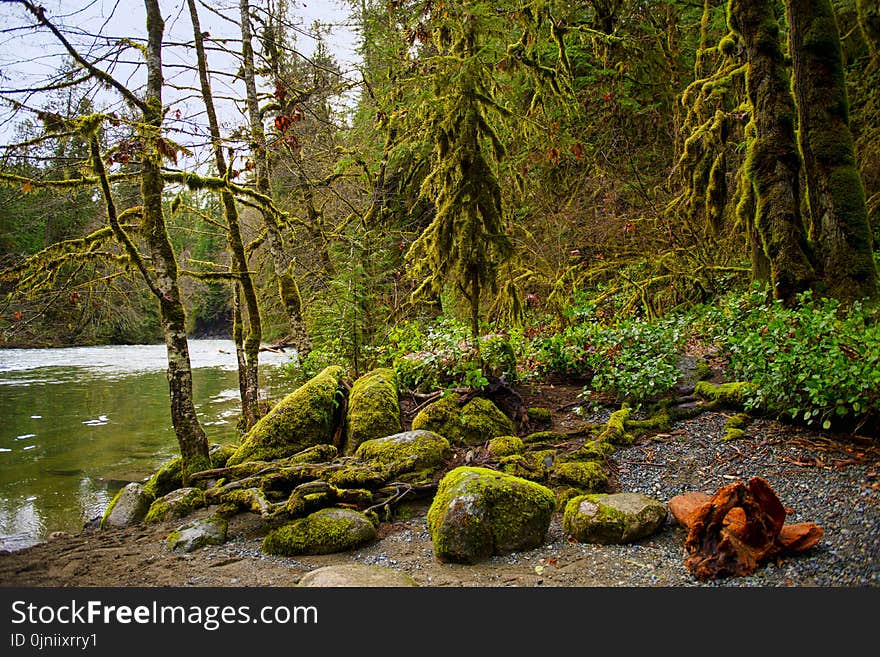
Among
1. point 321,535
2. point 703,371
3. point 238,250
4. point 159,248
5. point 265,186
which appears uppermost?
point 265,186

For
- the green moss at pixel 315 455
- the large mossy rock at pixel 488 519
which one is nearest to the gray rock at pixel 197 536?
the green moss at pixel 315 455

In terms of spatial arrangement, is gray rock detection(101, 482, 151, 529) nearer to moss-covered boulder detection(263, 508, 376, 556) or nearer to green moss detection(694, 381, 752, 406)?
moss-covered boulder detection(263, 508, 376, 556)

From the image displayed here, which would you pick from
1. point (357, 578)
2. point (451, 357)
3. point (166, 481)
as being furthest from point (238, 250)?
point (357, 578)

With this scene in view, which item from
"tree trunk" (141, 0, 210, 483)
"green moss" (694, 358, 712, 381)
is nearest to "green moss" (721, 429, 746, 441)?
"green moss" (694, 358, 712, 381)

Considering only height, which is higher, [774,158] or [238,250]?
[774,158]

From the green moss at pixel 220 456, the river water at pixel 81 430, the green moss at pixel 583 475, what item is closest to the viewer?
the green moss at pixel 583 475

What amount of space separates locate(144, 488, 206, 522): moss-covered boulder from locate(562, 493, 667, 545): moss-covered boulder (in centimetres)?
421

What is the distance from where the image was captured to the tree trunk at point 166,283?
6.21 metres

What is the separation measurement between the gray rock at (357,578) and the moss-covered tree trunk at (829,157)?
5826 millimetres

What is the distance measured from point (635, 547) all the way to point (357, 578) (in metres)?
2.01

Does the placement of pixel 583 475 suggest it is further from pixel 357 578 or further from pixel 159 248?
pixel 159 248

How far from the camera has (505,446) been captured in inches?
221

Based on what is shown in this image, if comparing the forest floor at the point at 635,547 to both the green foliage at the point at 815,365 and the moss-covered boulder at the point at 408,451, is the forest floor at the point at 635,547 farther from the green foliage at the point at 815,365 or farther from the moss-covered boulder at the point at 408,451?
the moss-covered boulder at the point at 408,451

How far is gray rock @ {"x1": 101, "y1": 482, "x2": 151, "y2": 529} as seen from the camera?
→ 6.01m
